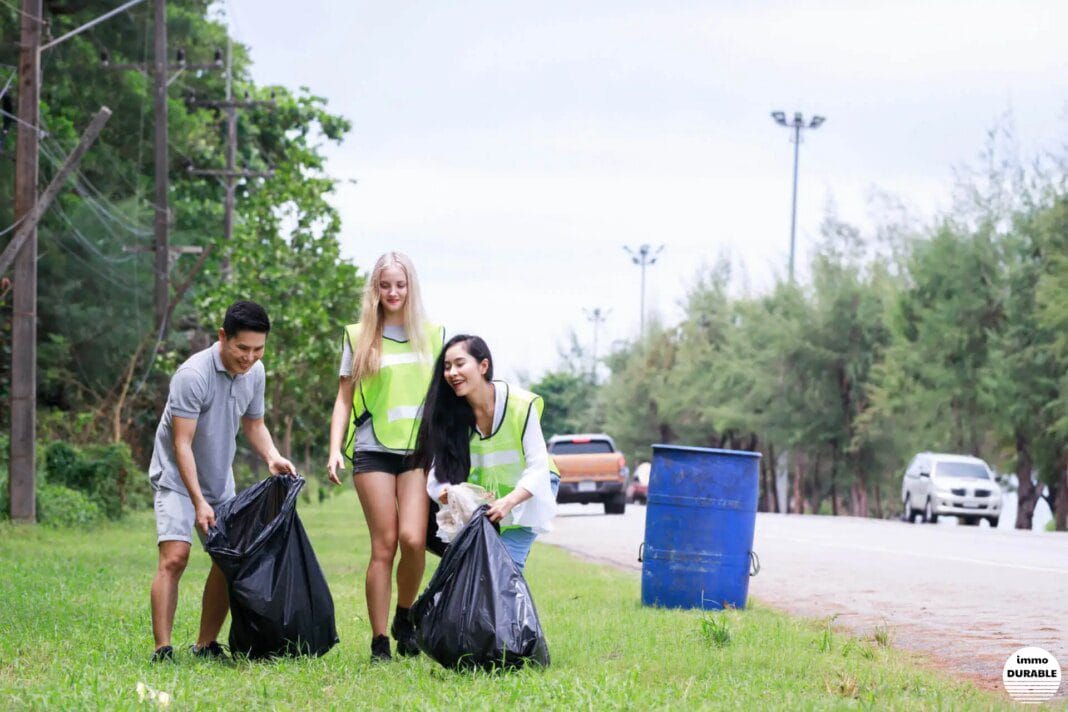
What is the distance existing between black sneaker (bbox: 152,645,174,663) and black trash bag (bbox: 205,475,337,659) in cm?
28

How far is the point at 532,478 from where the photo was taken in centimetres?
738

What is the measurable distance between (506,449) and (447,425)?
0.29m

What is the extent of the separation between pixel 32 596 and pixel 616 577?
17.8 feet

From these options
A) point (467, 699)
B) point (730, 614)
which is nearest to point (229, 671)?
point (467, 699)

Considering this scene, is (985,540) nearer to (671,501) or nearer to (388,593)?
(671,501)

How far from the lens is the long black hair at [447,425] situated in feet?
24.7

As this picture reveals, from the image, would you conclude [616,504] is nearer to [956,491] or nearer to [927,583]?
[956,491]

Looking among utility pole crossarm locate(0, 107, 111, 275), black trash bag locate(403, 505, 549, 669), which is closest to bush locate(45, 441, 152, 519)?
utility pole crossarm locate(0, 107, 111, 275)

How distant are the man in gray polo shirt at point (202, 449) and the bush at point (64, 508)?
48.1ft

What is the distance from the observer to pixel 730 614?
404 inches

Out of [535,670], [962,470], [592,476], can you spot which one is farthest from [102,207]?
[535,670]

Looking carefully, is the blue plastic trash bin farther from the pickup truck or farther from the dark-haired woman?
the pickup truck

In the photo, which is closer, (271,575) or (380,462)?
(271,575)

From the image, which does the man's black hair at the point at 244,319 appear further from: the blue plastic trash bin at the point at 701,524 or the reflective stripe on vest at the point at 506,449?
the blue plastic trash bin at the point at 701,524
